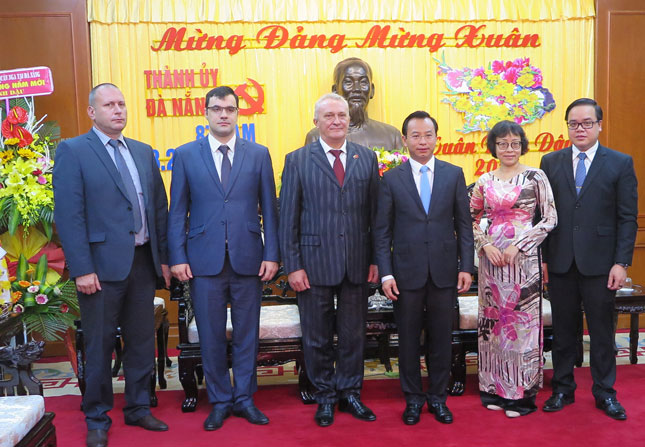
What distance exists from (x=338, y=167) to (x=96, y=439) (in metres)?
1.65

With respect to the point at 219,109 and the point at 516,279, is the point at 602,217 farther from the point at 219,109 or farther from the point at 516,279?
the point at 219,109

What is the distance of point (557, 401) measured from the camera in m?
3.09

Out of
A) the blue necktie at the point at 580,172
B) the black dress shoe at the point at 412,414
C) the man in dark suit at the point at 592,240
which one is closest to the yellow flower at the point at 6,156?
the black dress shoe at the point at 412,414

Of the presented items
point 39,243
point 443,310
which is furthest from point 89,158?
point 443,310

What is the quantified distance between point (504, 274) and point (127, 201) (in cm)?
183

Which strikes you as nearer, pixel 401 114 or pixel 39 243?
pixel 39 243

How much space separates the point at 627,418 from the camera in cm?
297

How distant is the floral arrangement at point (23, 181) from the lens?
376 cm

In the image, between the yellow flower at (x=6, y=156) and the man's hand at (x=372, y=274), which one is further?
the yellow flower at (x=6, y=156)

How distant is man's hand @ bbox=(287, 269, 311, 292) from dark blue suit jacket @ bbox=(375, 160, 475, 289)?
14.1 inches

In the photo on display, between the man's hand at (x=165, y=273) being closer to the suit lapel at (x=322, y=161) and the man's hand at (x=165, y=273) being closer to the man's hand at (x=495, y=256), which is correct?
the suit lapel at (x=322, y=161)

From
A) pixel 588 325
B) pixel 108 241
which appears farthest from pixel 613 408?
pixel 108 241

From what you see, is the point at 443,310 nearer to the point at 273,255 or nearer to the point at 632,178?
the point at 273,255

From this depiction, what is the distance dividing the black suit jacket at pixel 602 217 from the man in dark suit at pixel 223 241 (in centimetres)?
146
